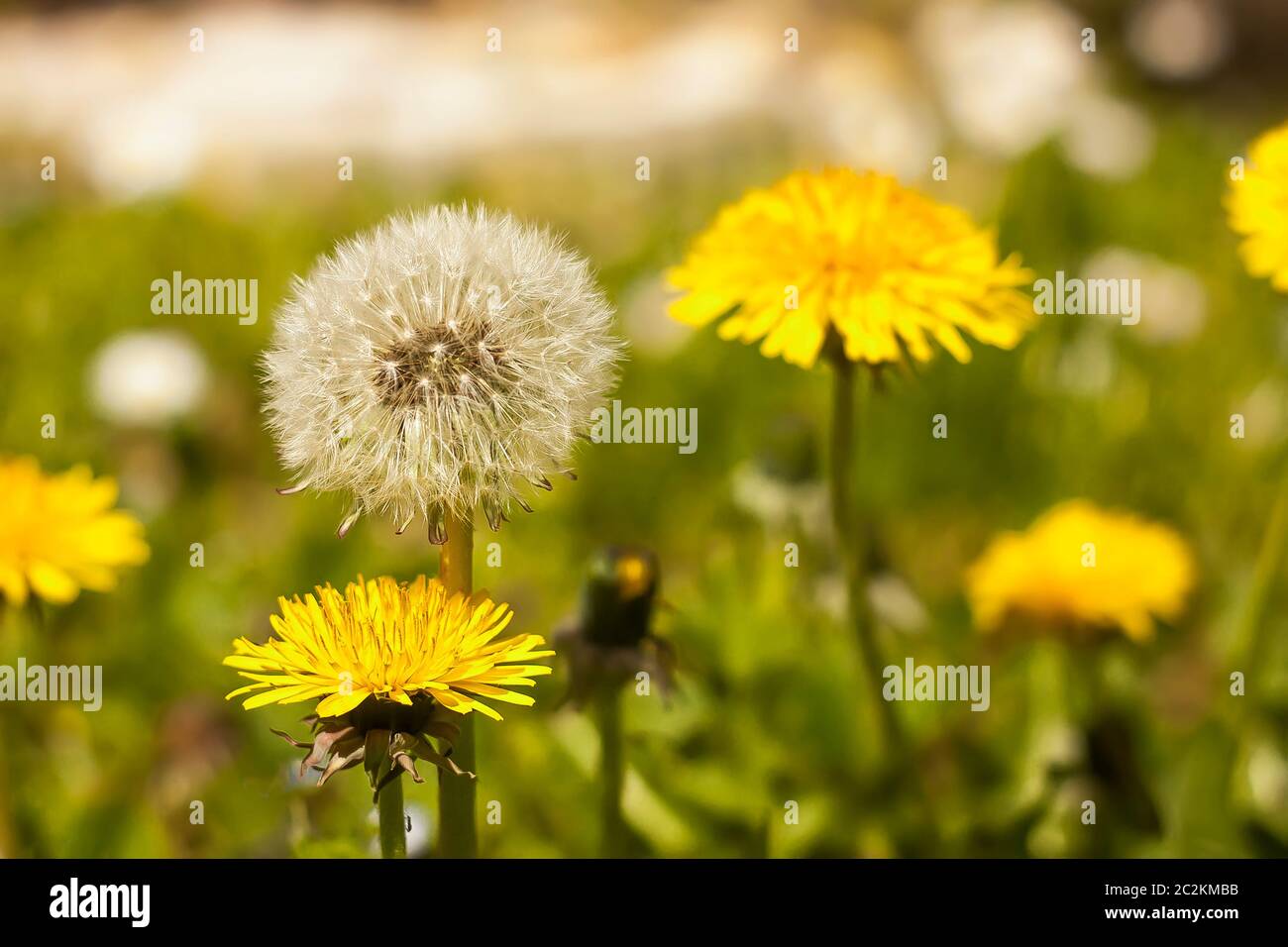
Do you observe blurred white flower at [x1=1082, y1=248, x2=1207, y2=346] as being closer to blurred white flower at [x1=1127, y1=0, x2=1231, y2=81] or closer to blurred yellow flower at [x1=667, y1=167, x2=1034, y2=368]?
blurred yellow flower at [x1=667, y1=167, x2=1034, y2=368]

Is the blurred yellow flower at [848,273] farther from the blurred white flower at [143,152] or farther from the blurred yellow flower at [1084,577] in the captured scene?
the blurred white flower at [143,152]

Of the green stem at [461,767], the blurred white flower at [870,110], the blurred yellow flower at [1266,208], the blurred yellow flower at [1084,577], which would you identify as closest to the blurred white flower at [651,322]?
the blurred white flower at [870,110]

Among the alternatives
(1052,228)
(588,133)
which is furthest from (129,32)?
(1052,228)

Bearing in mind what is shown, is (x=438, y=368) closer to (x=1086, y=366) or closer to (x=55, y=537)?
(x=55, y=537)

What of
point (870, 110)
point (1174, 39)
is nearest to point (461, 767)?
point (870, 110)

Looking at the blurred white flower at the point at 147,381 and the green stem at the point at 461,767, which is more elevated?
the blurred white flower at the point at 147,381

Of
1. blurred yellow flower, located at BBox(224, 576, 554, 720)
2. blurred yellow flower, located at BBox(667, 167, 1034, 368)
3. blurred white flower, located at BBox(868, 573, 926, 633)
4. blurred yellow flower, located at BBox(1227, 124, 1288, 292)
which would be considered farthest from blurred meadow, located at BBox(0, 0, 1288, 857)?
blurred yellow flower, located at BBox(1227, 124, 1288, 292)
